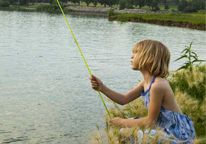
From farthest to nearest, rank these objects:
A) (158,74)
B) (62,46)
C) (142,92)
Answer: (62,46), (142,92), (158,74)

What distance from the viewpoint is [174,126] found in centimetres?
402

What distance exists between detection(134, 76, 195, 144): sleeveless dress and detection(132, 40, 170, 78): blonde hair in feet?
0.40

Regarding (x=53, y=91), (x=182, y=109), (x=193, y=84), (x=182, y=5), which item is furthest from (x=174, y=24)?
(x=182, y=5)

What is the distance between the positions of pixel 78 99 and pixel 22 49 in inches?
338

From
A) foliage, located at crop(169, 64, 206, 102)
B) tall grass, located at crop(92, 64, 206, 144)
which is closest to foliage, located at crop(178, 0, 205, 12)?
foliage, located at crop(169, 64, 206, 102)

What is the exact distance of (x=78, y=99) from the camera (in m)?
8.63

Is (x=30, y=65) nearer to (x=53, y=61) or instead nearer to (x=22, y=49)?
(x=53, y=61)

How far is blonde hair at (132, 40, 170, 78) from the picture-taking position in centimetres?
393

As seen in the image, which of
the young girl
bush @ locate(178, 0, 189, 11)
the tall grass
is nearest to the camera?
the tall grass

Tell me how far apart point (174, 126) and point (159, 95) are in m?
0.38

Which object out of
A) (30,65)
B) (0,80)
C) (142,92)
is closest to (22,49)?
(30,65)

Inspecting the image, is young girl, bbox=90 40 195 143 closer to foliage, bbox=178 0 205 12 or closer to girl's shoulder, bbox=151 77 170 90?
girl's shoulder, bbox=151 77 170 90

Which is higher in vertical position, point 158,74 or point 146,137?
point 158,74

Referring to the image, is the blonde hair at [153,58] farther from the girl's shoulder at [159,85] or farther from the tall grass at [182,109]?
the tall grass at [182,109]
